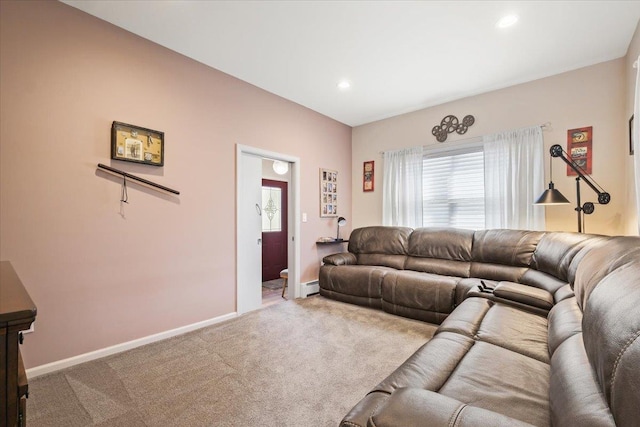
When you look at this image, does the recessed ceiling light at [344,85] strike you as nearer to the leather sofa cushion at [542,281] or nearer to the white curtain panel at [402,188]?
the white curtain panel at [402,188]

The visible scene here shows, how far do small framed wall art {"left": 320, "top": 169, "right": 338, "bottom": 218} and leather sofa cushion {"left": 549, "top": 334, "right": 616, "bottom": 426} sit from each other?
3.58 metres

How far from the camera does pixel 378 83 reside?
3529 millimetres

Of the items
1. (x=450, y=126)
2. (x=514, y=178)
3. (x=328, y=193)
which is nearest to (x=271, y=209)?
(x=328, y=193)

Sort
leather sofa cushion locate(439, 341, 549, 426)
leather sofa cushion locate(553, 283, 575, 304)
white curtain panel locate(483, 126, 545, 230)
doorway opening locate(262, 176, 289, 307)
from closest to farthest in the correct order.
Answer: leather sofa cushion locate(439, 341, 549, 426), leather sofa cushion locate(553, 283, 575, 304), white curtain panel locate(483, 126, 545, 230), doorway opening locate(262, 176, 289, 307)

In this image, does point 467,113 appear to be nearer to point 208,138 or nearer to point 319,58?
point 319,58

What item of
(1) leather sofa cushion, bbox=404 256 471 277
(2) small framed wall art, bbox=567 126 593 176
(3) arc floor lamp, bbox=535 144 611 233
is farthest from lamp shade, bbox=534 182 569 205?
(1) leather sofa cushion, bbox=404 256 471 277

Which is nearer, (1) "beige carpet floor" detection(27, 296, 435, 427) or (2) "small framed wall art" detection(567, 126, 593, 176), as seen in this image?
(1) "beige carpet floor" detection(27, 296, 435, 427)

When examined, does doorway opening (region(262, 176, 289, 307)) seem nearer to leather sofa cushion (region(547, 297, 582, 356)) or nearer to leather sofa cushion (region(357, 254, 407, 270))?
leather sofa cushion (region(357, 254, 407, 270))

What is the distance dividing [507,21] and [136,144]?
3396 millimetres

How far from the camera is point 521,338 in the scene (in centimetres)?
162

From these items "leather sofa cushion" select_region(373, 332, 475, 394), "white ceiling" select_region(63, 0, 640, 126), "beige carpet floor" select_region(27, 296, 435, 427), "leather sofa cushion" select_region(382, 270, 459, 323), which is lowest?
"beige carpet floor" select_region(27, 296, 435, 427)

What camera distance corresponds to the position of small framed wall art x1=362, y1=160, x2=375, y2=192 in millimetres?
4918

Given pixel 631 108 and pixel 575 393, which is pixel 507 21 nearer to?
pixel 631 108

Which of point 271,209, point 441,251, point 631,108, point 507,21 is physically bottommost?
point 441,251
